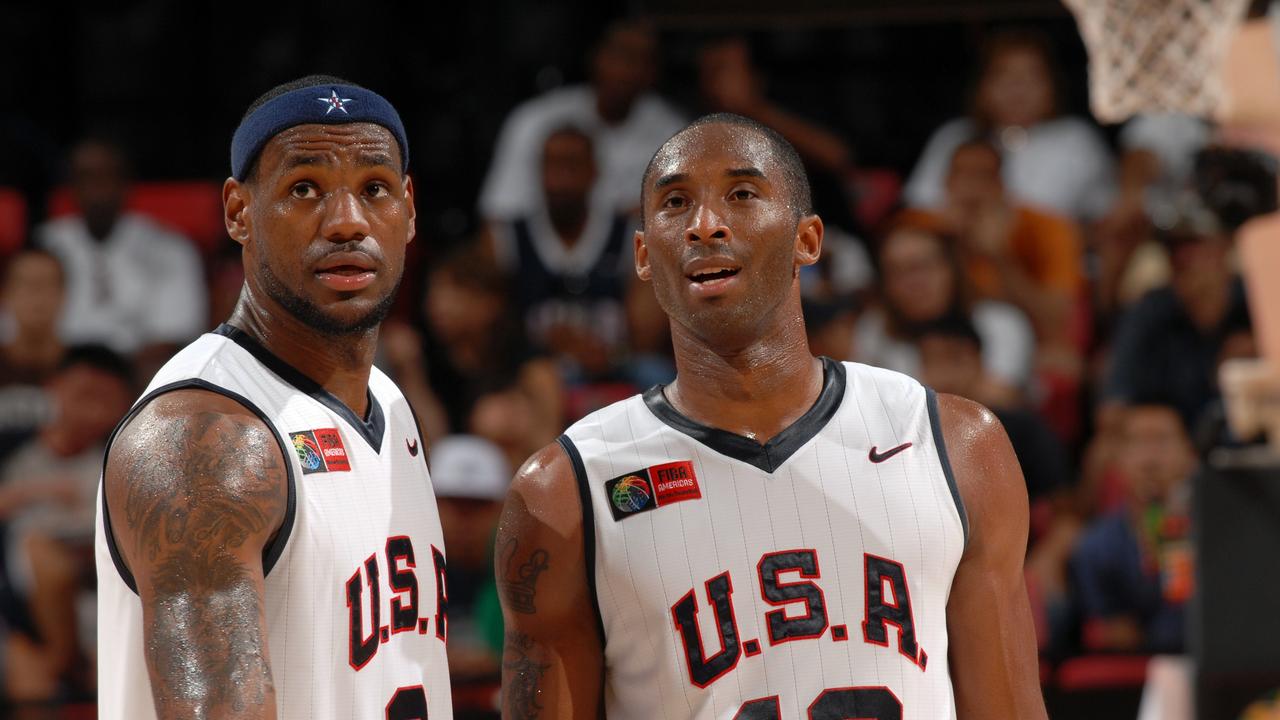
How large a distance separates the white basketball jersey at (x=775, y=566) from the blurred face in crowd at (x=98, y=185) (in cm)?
574

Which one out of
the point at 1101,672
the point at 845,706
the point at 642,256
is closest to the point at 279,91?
the point at 642,256

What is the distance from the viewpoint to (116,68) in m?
9.44

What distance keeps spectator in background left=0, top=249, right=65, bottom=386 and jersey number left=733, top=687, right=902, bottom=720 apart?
18.3 ft

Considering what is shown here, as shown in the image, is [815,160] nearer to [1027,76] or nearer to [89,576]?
[1027,76]

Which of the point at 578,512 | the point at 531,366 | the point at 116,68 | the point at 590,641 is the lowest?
the point at 590,641

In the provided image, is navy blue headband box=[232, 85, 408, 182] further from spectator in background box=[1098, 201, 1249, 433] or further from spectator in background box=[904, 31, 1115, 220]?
spectator in background box=[904, 31, 1115, 220]

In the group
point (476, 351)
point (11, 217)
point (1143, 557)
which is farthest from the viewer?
point (11, 217)

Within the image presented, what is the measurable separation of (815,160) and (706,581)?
528 cm

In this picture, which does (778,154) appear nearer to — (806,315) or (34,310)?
(806,315)

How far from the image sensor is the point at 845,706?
A: 314 cm

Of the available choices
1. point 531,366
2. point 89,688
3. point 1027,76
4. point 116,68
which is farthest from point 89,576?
point 1027,76

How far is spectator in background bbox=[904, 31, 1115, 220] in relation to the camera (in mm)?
8133

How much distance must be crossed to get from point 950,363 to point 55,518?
3800mm

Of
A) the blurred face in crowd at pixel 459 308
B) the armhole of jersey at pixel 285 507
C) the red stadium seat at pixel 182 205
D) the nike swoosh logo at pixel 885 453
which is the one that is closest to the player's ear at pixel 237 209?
the armhole of jersey at pixel 285 507
